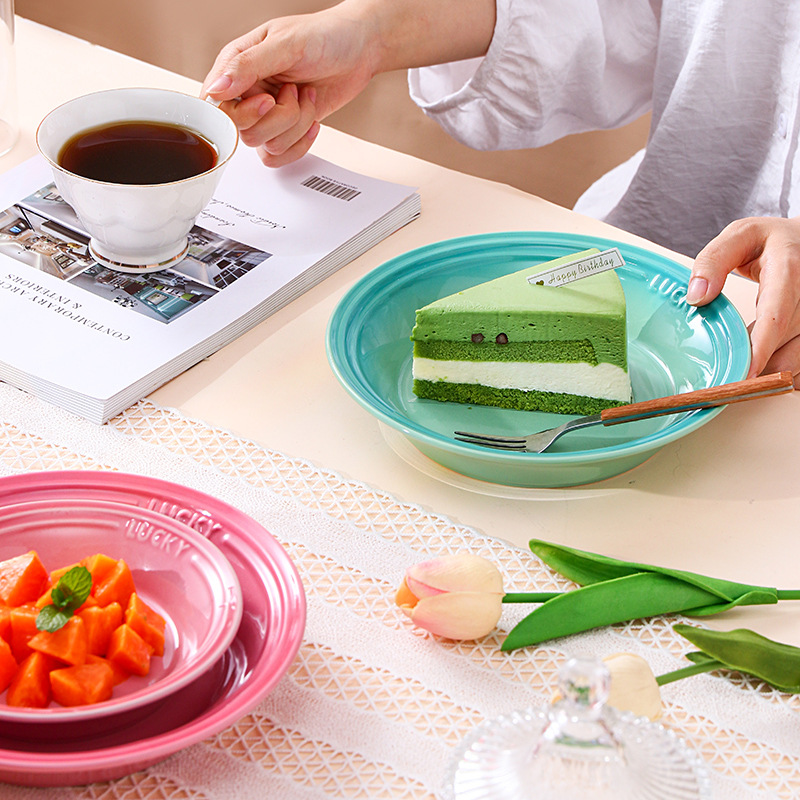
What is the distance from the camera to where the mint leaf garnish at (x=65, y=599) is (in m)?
0.43

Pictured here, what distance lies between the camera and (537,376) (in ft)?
2.51

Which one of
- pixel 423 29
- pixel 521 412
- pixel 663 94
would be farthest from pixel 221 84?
pixel 663 94

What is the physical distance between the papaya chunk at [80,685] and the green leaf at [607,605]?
218 mm

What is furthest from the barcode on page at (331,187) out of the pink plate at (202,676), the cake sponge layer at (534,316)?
the pink plate at (202,676)

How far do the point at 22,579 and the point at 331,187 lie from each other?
24.0 inches

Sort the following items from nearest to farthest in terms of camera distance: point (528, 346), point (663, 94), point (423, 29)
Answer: point (528, 346)
point (423, 29)
point (663, 94)

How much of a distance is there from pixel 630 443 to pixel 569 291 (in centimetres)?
17

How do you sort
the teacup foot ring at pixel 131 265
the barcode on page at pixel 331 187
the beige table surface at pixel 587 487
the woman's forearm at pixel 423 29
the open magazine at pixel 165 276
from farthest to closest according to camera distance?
1. the woman's forearm at pixel 423 29
2. the barcode on page at pixel 331 187
3. the teacup foot ring at pixel 131 265
4. the open magazine at pixel 165 276
5. the beige table surface at pixel 587 487

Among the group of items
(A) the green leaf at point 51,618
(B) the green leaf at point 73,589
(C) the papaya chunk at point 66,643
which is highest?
(B) the green leaf at point 73,589

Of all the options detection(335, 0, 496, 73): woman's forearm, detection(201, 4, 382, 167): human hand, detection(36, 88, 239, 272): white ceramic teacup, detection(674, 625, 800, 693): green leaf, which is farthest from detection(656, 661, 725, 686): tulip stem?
detection(335, 0, 496, 73): woman's forearm

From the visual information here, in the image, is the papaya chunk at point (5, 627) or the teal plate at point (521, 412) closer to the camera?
the papaya chunk at point (5, 627)

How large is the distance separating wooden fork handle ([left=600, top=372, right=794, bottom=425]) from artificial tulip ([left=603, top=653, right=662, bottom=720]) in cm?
23

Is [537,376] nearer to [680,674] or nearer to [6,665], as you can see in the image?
[680,674]

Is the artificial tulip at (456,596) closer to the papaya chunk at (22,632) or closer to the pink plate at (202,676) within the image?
the pink plate at (202,676)
